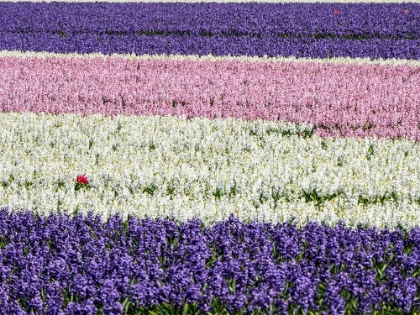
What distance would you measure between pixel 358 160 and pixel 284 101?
3.67m

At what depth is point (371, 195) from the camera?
26.0ft

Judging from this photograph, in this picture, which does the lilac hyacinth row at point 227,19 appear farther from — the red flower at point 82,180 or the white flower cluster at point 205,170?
the red flower at point 82,180

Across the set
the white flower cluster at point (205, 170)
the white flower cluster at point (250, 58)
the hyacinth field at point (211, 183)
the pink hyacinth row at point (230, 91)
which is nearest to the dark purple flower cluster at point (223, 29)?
the hyacinth field at point (211, 183)

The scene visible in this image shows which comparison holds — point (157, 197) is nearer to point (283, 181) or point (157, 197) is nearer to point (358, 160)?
point (283, 181)

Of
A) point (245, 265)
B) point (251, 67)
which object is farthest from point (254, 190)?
point (251, 67)

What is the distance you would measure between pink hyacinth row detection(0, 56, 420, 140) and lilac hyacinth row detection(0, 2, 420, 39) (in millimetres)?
5245

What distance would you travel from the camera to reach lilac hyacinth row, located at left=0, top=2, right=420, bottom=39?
21469 mm

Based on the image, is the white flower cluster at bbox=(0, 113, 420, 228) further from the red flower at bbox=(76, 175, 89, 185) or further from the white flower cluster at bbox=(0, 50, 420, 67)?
the white flower cluster at bbox=(0, 50, 420, 67)

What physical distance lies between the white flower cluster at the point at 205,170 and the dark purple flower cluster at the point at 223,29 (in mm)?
8204

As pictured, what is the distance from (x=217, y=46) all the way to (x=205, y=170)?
11.3m

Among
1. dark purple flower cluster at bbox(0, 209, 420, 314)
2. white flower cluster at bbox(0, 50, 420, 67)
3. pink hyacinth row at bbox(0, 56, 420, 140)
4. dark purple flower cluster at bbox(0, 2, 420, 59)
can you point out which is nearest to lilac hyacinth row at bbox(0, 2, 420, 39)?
dark purple flower cluster at bbox(0, 2, 420, 59)

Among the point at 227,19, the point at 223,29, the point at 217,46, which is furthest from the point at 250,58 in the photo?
the point at 227,19

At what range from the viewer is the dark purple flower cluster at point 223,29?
63.7 ft

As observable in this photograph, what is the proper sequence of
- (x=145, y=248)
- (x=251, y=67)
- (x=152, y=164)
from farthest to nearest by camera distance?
(x=251, y=67) → (x=152, y=164) → (x=145, y=248)
